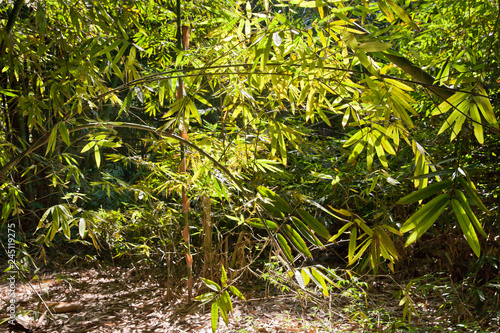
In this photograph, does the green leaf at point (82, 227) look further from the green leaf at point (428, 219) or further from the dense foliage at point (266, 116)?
the green leaf at point (428, 219)

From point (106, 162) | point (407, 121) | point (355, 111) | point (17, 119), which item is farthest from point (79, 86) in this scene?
point (106, 162)

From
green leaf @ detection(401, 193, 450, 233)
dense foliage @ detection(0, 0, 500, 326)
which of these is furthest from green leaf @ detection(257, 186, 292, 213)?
green leaf @ detection(401, 193, 450, 233)

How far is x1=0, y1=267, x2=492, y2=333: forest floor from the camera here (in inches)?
83.6

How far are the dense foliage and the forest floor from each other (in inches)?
10.1

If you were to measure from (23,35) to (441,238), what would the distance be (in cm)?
291

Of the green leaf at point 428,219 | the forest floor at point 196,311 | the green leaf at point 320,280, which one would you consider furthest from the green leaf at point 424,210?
the forest floor at point 196,311

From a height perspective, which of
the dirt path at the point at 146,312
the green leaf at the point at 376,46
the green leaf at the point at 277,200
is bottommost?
the dirt path at the point at 146,312

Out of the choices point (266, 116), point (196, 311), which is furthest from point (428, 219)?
point (196, 311)

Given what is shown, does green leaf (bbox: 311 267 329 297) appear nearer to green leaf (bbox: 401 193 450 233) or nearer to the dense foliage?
the dense foliage

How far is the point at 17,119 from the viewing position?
11.0 ft

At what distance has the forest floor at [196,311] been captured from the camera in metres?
2.12

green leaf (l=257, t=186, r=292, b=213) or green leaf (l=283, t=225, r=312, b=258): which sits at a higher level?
green leaf (l=257, t=186, r=292, b=213)

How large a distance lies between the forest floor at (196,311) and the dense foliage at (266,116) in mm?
256

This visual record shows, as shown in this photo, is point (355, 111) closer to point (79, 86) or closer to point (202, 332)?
point (79, 86)
